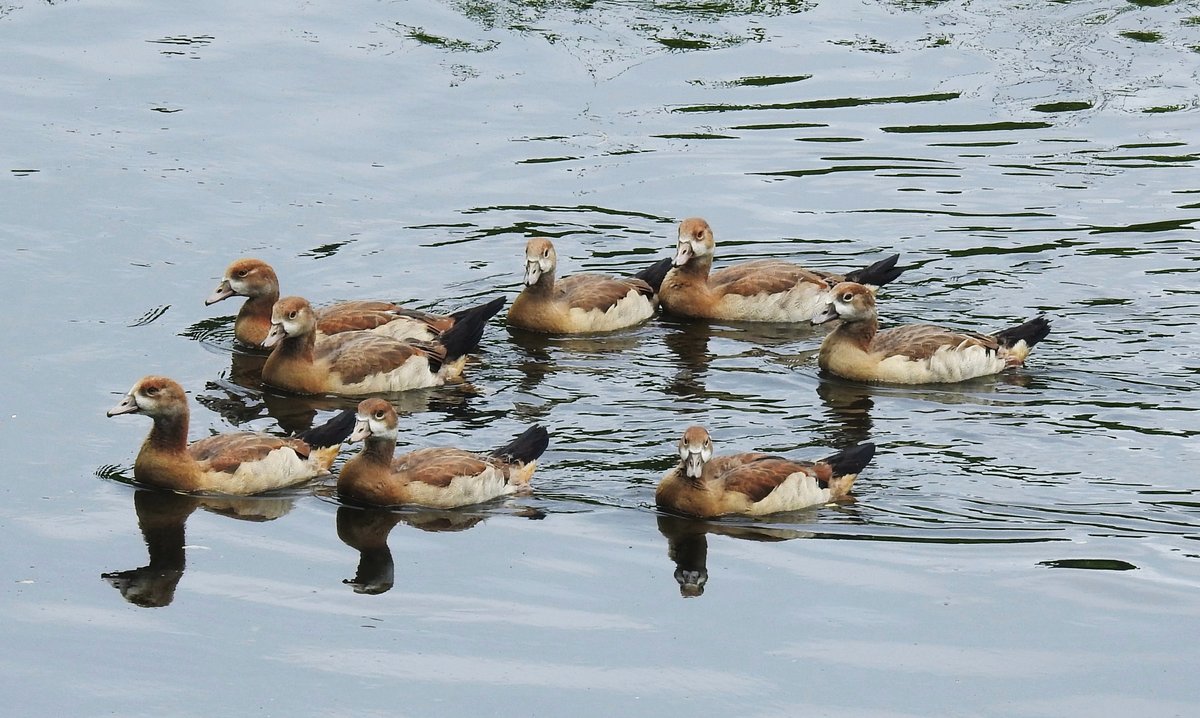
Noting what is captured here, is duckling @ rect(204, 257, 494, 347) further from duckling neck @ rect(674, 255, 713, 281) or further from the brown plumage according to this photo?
duckling neck @ rect(674, 255, 713, 281)

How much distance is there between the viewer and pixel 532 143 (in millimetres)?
25141

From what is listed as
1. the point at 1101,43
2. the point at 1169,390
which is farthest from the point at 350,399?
the point at 1101,43

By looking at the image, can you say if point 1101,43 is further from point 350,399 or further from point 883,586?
point 883,586

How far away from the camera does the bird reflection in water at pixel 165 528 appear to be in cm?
1349

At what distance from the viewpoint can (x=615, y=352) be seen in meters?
19.5

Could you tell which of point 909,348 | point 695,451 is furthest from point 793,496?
point 909,348

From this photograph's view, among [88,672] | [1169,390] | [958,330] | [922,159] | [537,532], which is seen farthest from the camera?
[922,159]

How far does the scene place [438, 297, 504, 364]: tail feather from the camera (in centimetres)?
1864

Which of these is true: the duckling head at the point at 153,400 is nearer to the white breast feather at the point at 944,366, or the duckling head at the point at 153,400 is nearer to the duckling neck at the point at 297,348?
the duckling neck at the point at 297,348

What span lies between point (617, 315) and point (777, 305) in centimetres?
175

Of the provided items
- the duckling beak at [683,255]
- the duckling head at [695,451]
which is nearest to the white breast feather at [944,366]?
the duckling beak at [683,255]

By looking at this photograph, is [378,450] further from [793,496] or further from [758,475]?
[793,496]

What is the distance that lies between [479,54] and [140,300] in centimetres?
902

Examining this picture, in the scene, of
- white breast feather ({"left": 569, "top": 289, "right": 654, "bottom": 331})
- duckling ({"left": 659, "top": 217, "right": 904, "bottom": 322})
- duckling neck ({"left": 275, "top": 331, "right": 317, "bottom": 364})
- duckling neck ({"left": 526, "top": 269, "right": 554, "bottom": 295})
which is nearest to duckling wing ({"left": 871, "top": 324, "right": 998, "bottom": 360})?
duckling ({"left": 659, "top": 217, "right": 904, "bottom": 322})
